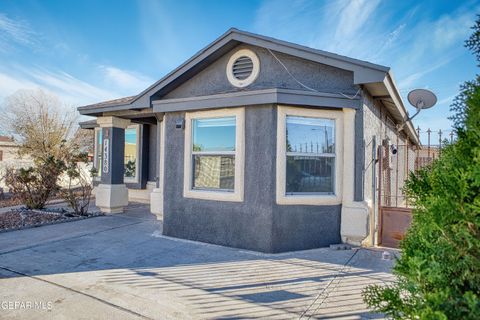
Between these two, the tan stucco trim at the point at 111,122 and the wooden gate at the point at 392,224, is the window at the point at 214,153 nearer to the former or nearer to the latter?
the wooden gate at the point at 392,224

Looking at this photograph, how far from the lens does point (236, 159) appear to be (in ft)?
23.0

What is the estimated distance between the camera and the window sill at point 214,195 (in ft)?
22.8

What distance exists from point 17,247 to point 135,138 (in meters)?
8.46

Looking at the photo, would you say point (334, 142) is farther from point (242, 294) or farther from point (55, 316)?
point (55, 316)

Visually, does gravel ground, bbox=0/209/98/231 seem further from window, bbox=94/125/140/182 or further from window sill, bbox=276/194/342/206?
window sill, bbox=276/194/342/206

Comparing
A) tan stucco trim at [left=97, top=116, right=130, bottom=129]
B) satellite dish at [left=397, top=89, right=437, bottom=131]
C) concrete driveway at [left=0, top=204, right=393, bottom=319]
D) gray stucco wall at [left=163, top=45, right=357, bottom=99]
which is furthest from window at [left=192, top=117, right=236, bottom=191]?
tan stucco trim at [left=97, top=116, right=130, bottom=129]

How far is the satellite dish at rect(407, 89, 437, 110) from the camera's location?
7270 mm

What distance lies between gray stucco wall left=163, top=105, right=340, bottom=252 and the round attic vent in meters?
0.93

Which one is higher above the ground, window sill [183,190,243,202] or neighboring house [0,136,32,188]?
neighboring house [0,136,32,188]

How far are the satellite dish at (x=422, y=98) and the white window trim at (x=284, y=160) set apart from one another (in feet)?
6.69

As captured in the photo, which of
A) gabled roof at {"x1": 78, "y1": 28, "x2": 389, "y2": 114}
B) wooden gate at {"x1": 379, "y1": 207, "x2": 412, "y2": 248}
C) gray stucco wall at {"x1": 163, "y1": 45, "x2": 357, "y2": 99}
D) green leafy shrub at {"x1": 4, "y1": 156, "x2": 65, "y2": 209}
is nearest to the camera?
gabled roof at {"x1": 78, "y1": 28, "x2": 389, "y2": 114}

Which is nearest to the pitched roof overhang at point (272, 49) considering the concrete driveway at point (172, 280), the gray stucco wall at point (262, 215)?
the gray stucco wall at point (262, 215)

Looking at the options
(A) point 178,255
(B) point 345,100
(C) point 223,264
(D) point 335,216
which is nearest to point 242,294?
(C) point 223,264

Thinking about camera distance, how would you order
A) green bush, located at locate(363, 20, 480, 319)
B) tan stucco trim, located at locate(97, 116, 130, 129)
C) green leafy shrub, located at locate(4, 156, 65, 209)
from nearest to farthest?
green bush, located at locate(363, 20, 480, 319)
tan stucco trim, located at locate(97, 116, 130, 129)
green leafy shrub, located at locate(4, 156, 65, 209)
